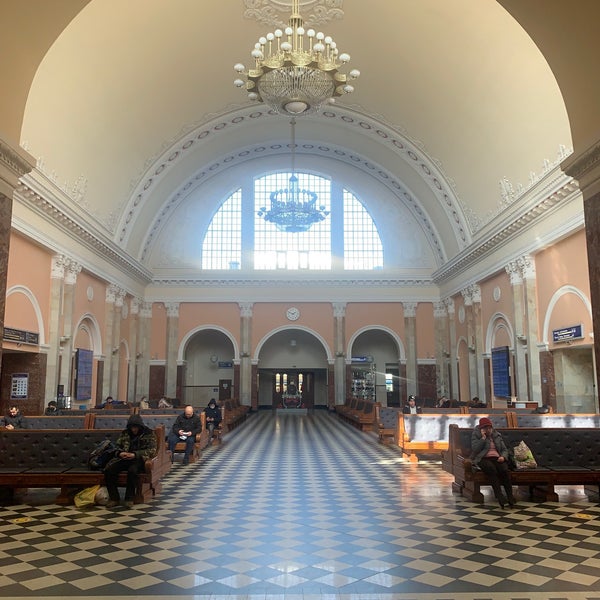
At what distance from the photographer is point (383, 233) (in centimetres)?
2639

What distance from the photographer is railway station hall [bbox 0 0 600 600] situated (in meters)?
5.75

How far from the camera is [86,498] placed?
725 cm

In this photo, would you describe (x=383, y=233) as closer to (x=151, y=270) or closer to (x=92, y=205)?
(x=151, y=270)

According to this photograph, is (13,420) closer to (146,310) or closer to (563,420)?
(563,420)

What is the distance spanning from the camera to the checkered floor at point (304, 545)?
4438 mm

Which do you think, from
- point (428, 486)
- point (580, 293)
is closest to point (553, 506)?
point (428, 486)

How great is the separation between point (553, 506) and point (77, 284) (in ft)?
48.2

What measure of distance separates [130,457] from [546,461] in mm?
5715

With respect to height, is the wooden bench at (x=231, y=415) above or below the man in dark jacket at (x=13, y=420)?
below

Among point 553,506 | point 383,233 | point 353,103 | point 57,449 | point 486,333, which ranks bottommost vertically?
point 553,506

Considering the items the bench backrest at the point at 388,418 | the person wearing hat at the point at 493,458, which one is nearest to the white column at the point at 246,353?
the bench backrest at the point at 388,418

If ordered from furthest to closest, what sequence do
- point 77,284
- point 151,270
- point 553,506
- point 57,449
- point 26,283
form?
1. point 151,270
2. point 77,284
3. point 26,283
4. point 57,449
5. point 553,506

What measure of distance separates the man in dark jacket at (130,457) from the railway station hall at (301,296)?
0.14ft

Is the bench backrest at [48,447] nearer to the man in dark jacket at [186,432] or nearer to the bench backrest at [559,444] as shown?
the man in dark jacket at [186,432]
